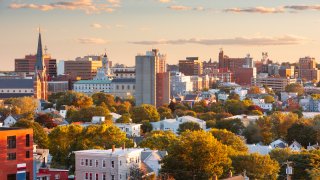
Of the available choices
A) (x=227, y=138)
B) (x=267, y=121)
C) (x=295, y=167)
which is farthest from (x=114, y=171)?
(x=267, y=121)

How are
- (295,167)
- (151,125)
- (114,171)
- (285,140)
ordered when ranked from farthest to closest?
(151,125), (285,140), (295,167), (114,171)

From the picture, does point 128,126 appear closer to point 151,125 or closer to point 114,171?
point 151,125

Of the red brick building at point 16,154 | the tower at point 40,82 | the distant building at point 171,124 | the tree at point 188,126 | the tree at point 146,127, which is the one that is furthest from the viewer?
the tower at point 40,82

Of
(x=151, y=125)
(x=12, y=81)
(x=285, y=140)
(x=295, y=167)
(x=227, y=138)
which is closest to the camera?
(x=295, y=167)

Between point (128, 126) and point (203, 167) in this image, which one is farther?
point (128, 126)

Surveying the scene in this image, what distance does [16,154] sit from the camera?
52.1m

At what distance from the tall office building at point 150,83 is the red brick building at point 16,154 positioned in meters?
108

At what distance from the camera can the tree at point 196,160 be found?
57.7 m

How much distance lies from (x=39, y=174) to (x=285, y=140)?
4286 centimetres

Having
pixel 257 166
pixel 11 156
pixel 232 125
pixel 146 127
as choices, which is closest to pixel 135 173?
pixel 11 156

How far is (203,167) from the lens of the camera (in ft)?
190

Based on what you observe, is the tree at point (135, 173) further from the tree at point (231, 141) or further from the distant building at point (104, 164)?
the tree at point (231, 141)

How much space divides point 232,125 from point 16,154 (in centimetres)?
5242

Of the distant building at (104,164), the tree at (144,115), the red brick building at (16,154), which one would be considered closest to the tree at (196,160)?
the distant building at (104,164)
